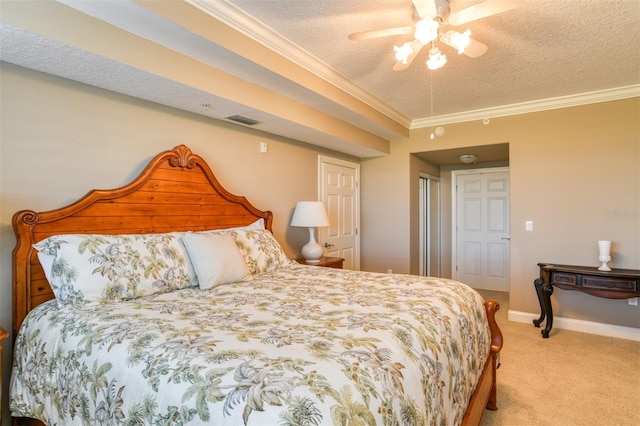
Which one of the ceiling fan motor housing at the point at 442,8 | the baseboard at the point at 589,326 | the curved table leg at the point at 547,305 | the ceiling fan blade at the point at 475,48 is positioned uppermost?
the ceiling fan motor housing at the point at 442,8

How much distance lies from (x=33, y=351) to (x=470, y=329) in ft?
7.05

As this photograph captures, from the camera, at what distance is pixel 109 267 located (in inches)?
69.3

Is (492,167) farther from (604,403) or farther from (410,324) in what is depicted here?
(410,324)

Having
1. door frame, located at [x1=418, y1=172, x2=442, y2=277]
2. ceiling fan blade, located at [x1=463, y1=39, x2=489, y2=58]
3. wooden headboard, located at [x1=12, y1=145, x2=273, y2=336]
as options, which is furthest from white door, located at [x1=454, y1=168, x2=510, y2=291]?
wooden headboard, located at [x1=12, y1=145, x2=273, y2=336]

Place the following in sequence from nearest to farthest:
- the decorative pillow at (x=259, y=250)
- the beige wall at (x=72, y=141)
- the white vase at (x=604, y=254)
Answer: the beige wall at (x=72, y=141), the decorative pillow at (x=259, y=250), the white vase at (x=604, y=254)

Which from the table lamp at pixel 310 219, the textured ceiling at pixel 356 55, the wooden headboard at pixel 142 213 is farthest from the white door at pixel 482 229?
the wooden headboard at pixel 142 213

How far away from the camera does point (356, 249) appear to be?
4801mm

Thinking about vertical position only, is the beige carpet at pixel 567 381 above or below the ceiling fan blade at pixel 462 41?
below

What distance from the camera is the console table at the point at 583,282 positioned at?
3.01 meters

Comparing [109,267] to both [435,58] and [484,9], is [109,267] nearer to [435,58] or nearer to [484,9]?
[435,58]

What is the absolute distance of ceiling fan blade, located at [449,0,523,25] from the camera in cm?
157

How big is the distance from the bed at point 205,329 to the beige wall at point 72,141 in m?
0.11

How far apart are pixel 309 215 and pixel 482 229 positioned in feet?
11.3

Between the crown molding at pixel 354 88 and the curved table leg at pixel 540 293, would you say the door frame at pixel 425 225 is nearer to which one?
the crown molding at pixel 354 88
